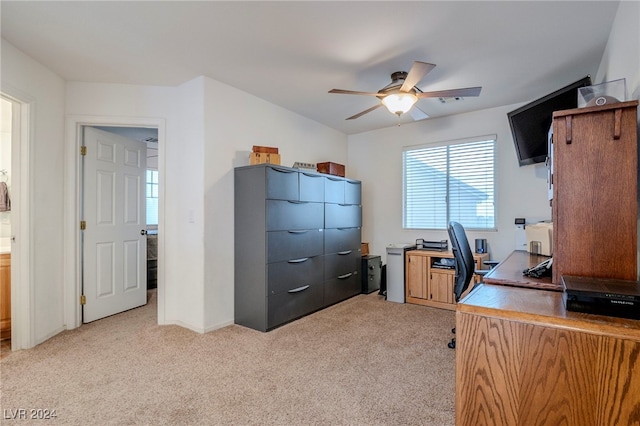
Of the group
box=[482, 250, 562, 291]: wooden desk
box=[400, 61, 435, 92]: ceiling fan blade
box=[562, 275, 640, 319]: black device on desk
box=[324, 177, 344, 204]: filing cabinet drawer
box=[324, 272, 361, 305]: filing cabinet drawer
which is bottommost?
box=[324, 272, 361, 305]: filing cabinet drawer

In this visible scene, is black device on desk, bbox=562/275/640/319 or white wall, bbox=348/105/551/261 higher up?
white wall, bbox=348/105/551/261

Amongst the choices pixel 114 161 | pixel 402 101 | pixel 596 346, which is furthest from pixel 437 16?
pixel 114 161

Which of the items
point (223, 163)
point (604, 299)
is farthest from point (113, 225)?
point (604, 299)

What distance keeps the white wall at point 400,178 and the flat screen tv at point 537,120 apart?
0.54 metres

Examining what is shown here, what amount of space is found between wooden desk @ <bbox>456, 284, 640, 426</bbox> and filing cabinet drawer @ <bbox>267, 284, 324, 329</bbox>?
2.24 metres

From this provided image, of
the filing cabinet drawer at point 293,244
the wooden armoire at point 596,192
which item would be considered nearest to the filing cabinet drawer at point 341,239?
the filing cabinet drawer at point 293,244

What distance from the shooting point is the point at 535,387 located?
933 millimetres

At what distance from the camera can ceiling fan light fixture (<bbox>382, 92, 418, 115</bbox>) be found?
2613 mm

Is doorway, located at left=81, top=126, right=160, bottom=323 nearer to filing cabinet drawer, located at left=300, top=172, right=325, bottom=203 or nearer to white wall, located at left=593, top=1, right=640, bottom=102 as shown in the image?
filing cabinet drawer, located at left=300, top=172, right=325, bottom=203

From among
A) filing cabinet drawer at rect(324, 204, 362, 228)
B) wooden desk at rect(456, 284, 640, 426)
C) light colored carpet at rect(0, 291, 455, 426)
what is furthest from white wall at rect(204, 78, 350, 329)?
wooden desk at rect(456, 284, 640, 426)

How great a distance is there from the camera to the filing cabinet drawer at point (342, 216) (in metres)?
3.85

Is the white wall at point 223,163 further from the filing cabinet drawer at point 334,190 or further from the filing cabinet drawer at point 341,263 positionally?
the filing cabinet drawer at point 341,263

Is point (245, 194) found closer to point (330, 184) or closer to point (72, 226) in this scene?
point (330, 184)

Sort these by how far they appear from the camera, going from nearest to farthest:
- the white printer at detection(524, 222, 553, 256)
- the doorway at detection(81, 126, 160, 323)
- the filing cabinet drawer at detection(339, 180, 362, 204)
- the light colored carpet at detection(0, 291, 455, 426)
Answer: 1. the light colored carpet at detection(0, 291, 455, 426)
2. the white printer at detection(524, 222, 553, 256)
3. the doorway at detection(81, 126, 160, 323)
4. the filing cabinet drawer at detection(339, 180, 362, 204)
